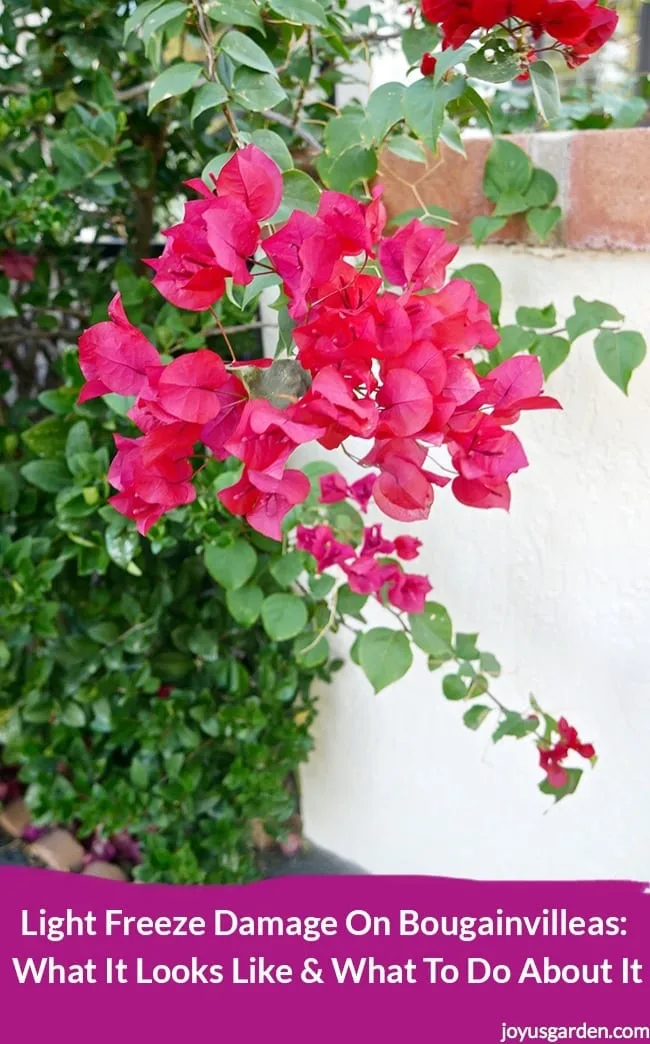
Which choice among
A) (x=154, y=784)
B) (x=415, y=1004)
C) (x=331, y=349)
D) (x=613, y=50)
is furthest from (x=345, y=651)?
(x=613, y=50)

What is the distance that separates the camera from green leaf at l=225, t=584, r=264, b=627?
2.56 feet

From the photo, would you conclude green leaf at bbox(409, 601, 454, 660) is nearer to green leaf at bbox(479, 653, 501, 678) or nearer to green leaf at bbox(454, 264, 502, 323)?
green leaf at bbox(479, 653, 501, 678)

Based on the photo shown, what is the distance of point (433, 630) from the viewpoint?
720 millimetres

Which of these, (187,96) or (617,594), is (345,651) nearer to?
(617,594)

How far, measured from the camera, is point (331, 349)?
376mm

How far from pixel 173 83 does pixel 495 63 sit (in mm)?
204

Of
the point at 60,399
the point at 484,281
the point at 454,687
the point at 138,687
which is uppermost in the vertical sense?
the point at 484,281

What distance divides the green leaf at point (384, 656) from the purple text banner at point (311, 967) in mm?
184

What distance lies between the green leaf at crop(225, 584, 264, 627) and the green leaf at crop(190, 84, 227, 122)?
40cm

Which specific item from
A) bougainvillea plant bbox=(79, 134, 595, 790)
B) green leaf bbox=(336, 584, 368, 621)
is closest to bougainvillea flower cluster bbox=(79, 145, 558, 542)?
bougainvillea plant bbox=(79, 134, 595, 790)

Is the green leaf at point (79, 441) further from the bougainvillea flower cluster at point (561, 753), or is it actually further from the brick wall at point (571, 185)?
the bougainvillea flower cluster at point (561, 753)

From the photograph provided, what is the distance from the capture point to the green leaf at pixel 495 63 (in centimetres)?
47

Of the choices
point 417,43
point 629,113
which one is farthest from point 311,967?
point 629,113

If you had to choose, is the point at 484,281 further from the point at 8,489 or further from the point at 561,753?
the point at 8,489
